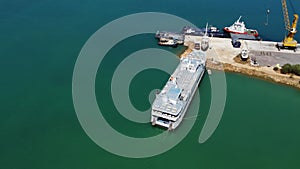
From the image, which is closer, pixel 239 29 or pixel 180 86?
pixel 180 86

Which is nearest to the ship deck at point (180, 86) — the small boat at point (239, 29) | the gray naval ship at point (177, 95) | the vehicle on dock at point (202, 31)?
the gray naval ship at point (177, 95)

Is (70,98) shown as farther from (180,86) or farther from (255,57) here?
(255,57)

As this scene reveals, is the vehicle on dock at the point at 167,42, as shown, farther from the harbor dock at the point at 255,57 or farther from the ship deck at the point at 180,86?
the ship deck at the point at 180,86

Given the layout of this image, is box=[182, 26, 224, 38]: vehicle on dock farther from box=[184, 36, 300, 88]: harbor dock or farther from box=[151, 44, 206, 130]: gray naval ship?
box=[151, 44, 206, 130]: gray naval ship

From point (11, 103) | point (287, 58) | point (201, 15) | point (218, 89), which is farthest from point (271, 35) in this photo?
point (11, 103)

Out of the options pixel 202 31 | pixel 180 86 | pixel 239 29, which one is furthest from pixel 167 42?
pixel 180 86

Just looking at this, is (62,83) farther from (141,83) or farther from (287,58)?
(287,58)
